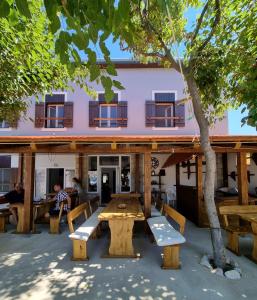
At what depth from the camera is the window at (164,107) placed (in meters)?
13.5

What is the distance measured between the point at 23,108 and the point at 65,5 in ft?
13.0

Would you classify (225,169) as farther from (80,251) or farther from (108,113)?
(80,251)

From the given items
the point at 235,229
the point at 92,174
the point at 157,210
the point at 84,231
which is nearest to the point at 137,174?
the point at 92,174

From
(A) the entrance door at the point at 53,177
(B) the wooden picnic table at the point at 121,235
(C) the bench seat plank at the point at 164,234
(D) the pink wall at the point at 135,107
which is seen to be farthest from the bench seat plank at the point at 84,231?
(A) the entrance door at the point at 53,177

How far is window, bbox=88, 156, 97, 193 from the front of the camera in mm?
13555

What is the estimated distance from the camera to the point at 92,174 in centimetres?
1360

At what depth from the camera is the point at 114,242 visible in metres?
5.66

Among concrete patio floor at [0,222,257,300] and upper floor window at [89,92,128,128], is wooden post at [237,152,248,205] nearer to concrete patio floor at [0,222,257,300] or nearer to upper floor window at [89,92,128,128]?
concrete patio floor at [0,222,257,300]

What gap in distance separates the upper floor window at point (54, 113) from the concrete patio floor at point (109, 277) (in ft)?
25.7

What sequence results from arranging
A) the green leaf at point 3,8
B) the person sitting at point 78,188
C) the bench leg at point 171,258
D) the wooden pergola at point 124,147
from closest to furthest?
the green leaf at point 3,8 < the bench leg at point 171,258 < the wooden pergola at point 124,147 < the person sitting at point 78,188

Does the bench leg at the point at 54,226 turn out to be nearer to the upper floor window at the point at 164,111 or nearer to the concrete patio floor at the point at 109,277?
the concrete patio floor at the point at 109,277

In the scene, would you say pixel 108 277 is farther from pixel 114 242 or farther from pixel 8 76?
pixel 8 76

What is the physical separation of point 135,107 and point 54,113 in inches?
156

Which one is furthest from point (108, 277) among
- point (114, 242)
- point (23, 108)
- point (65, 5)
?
point (65, 5)
